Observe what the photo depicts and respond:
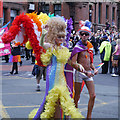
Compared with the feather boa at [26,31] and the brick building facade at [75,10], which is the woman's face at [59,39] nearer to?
the feather boa at [26,31]

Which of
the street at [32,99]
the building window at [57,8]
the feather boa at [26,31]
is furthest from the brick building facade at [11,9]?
the feather boa at [26,31]

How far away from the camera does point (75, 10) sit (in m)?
40.1

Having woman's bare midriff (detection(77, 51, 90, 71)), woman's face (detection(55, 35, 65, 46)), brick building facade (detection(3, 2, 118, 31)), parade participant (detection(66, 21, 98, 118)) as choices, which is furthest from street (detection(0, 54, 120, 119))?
brick building facade (detection(3, 2, 118, 31))

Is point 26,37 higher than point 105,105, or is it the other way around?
point 26,37

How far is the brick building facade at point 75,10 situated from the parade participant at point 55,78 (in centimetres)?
2287

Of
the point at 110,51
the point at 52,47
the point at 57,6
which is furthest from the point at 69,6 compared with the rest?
the point at 52,47

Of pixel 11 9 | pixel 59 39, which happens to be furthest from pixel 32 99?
pixel 11 9

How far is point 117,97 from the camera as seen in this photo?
8.48 meters

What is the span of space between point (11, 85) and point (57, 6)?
30231mm

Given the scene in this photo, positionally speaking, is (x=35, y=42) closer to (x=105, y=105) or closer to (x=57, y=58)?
(x=105, y=105)

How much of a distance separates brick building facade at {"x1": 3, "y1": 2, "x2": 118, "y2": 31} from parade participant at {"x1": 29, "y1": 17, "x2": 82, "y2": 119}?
22.9 meters

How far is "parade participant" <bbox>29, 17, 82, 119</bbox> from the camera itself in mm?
4609

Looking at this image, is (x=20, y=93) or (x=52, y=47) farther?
(x=20, y=93)

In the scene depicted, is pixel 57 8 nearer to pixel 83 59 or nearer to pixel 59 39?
pixel 83 59
